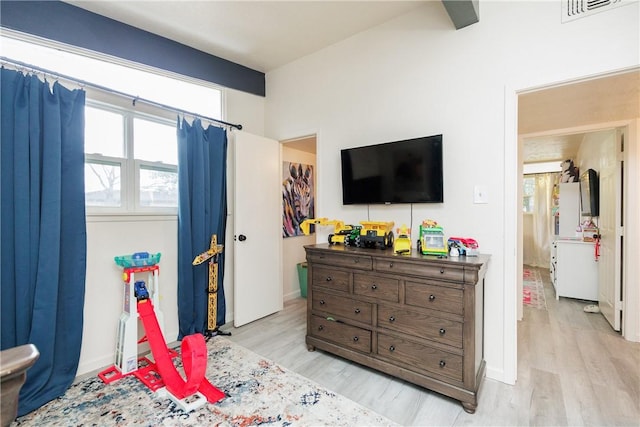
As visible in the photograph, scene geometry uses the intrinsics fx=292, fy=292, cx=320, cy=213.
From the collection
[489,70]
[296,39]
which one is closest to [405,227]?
[489,70]

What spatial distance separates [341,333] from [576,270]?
3.65 metres

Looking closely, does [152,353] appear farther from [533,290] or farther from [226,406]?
[533,290]

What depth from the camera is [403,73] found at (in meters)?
2.55

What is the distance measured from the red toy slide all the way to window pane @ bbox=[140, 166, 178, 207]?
94 centimetres

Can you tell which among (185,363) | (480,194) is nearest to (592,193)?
(480,194)

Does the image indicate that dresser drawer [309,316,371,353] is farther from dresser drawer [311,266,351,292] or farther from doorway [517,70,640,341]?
doorway [517,70,640,341]

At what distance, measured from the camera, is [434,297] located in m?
1.92

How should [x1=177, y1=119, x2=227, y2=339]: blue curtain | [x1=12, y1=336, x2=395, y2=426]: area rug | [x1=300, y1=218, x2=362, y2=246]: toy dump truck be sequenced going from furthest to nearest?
[x1=177, y1=119, x2=227, y2=339]: blue curtain → [x1=300, y1=218, x2=362, y2=246]: toy dump truck → [x1=12, y1=336, x2=395, y2=426]: area rug

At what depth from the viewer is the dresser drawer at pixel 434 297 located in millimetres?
1840

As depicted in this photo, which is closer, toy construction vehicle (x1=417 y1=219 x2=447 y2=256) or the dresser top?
the dresser top

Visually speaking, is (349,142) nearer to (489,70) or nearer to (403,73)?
(403,73)

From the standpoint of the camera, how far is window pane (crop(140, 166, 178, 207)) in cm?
261

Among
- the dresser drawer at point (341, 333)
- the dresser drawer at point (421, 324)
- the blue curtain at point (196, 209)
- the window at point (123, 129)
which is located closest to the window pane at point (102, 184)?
the window at point (123, 129)

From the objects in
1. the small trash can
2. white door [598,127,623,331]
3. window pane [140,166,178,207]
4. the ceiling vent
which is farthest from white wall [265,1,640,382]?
white door [598,127,623,331]
